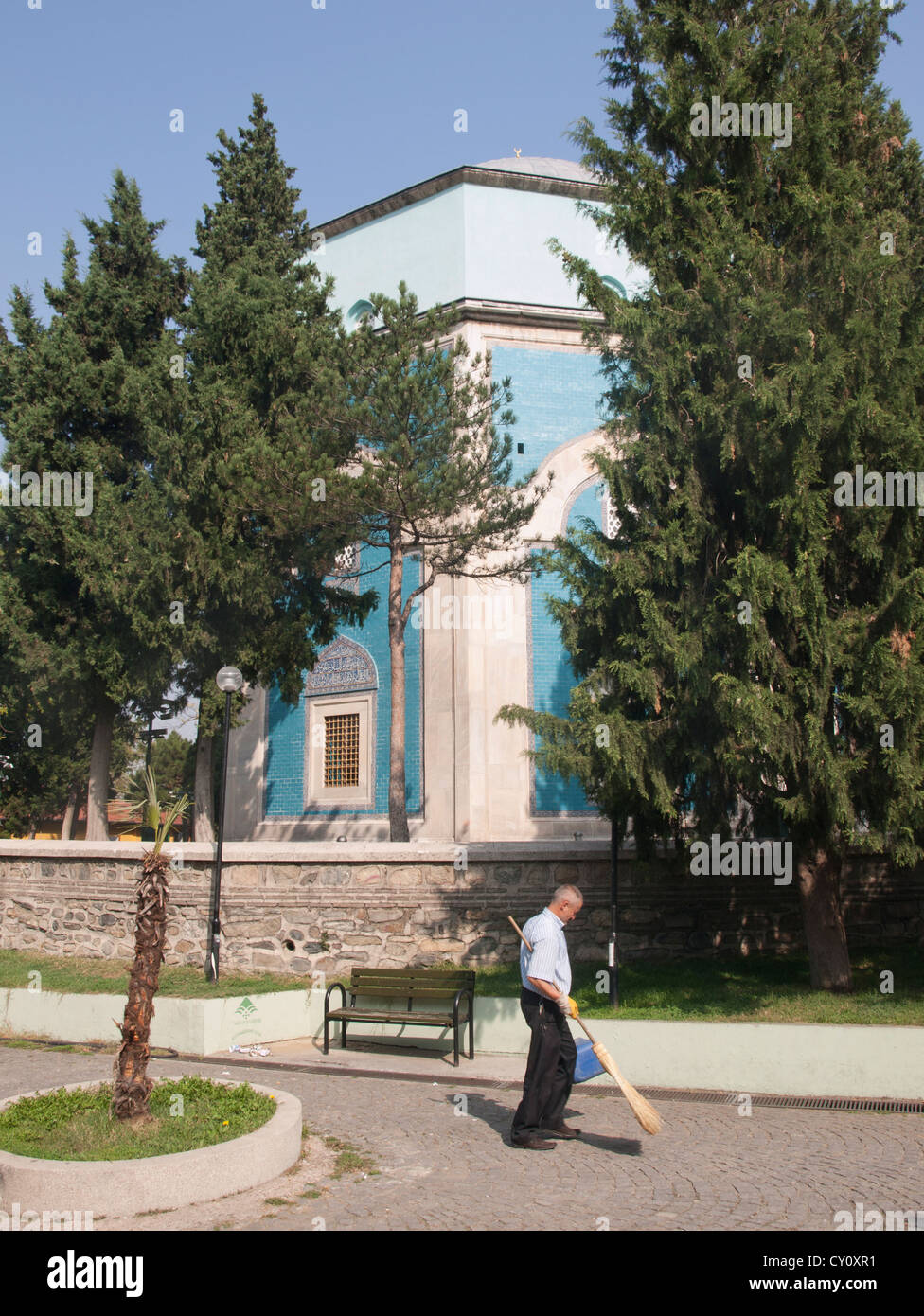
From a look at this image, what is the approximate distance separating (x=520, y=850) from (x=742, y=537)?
4.48m

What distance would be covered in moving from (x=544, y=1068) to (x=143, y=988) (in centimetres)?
236

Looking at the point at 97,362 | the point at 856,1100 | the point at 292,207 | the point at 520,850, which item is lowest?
the point at 856,1100

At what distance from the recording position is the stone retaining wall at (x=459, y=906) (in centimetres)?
1211

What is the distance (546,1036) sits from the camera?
6379 millimetres

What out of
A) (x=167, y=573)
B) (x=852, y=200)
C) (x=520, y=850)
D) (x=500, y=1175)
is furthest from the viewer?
(x=167, y=573)

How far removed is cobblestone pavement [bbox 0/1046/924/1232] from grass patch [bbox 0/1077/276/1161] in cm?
48

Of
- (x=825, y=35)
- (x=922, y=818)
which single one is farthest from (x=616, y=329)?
(x=922, y=818)

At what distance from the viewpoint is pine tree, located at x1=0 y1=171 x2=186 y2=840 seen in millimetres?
15219

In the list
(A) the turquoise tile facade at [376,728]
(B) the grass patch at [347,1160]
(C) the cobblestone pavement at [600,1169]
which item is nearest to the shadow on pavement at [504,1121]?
(C) the cobblestone pavement at [600,1169]

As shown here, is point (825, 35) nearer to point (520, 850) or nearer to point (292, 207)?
point (520, 850)

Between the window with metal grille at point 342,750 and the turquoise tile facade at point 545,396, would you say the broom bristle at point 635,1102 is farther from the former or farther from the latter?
the turquoise tile facade at point 545,396

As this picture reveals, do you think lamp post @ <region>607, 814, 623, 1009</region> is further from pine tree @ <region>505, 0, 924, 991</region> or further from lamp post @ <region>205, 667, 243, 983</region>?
lamp post @ <region>205, 667, 243, 983</region>

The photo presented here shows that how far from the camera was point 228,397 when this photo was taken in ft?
49.9
